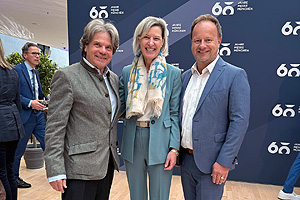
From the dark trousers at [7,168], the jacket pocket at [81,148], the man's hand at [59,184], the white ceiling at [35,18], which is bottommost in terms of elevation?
the dark trousers at [7,168]

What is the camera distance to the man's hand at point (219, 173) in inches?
60.0

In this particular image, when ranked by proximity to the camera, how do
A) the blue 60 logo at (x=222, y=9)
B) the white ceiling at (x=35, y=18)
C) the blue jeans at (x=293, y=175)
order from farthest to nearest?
the white ceiling at (x=35, y=18)
the blue 60 logo at (x=222, y=9)
the blue jeans at (x=293, y=175)

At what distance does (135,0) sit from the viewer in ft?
13.0

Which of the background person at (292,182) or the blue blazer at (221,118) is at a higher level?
the blue blazer at (221,118)

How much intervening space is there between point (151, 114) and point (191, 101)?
30cm

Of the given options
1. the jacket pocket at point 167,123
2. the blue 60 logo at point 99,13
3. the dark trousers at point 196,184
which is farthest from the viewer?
the blue 60 logo at point 99,13

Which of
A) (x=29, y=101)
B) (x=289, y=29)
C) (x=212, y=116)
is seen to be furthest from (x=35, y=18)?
(x=212, y=116)

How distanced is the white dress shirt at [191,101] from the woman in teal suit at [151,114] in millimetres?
61

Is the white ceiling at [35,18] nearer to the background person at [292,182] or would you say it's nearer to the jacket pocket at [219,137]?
the jacket pocket at [219,137]

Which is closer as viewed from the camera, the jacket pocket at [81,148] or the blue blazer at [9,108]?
the jacket pocket at [81,148]

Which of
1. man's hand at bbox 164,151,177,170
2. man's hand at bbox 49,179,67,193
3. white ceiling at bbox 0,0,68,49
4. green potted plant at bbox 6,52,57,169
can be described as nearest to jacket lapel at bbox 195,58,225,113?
man's hand at bbox 164,151,177,170

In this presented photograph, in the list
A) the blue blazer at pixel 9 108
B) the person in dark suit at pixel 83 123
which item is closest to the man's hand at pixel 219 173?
the person in dark suit at pixel 83 123

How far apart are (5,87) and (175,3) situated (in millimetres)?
2699

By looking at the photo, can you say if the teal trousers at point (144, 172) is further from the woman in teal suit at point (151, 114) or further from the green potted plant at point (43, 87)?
the green potted plant at point (43, 87)
